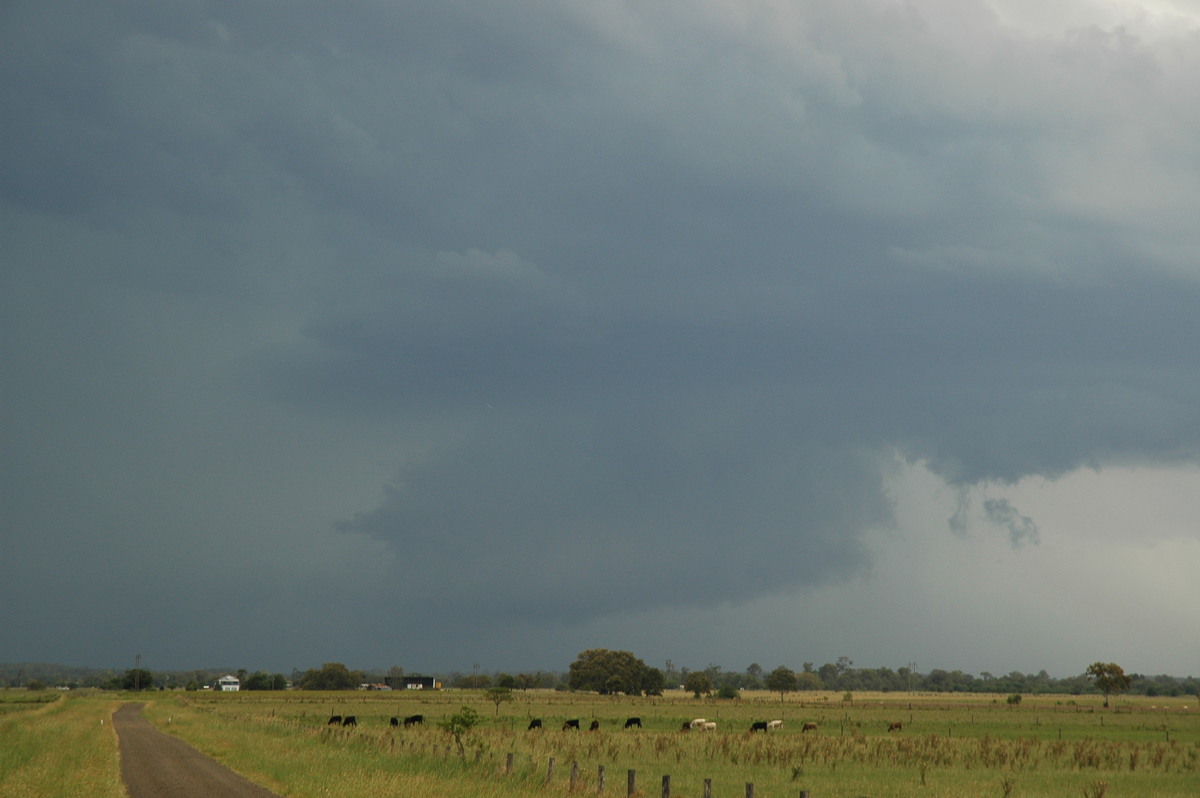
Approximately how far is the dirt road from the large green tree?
137 m

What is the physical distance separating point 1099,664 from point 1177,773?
4865 inches

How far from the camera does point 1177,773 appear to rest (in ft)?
141

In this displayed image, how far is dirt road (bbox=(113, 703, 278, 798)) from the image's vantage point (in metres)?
27.4

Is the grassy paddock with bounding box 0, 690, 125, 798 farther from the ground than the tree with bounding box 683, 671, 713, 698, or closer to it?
farther from the ground

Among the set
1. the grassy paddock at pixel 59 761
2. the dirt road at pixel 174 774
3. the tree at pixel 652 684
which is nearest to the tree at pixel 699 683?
the tree at pixel 652 684

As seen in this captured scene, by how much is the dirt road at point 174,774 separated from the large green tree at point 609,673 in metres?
137

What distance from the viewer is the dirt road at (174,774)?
2744cm

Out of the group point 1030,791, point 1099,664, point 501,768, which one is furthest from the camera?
point 1099,664

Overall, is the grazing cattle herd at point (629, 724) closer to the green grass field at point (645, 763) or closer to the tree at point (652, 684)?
the green grass field at point (645, 763)

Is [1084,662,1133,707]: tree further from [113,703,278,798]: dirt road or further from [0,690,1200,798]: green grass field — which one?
[113,703,278,798]: dirt road

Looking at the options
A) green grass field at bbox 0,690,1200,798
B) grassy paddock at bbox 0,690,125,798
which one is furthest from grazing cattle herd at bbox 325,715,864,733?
grassy paddock at bbox 0,690,125,798

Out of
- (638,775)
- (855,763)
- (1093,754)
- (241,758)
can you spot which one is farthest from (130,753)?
(1093,754)

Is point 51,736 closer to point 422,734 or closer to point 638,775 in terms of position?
point 422,734

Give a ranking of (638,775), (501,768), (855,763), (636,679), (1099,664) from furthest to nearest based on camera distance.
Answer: (636,679) → (1099,664) → (855,763) → (638,775) → (501,768)
